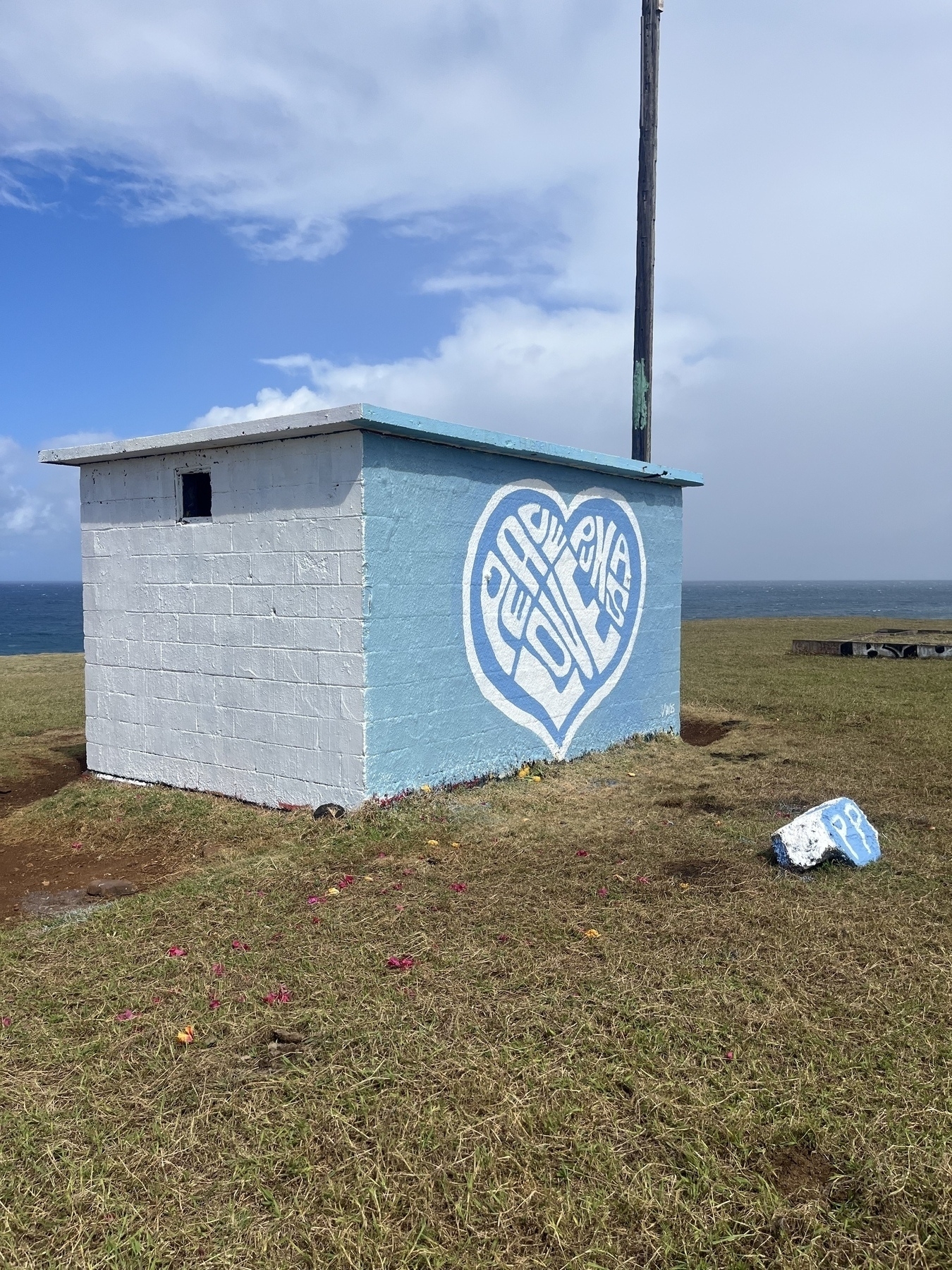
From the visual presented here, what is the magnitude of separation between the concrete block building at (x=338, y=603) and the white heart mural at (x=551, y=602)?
0.07 feet

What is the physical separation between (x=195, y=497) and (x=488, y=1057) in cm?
572

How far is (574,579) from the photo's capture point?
8.90 m

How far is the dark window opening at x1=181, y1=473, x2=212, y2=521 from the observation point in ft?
25.2

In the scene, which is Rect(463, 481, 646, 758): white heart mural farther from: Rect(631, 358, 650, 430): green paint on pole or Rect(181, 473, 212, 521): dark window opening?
Rect(181, 473, 212, 521): dark window opening

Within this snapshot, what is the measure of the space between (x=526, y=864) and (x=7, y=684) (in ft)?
47.2

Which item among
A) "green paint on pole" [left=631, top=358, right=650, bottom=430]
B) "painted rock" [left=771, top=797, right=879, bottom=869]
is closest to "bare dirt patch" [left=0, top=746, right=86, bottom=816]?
"painted rock" [left=771, top=797, right=879, bottom=869]

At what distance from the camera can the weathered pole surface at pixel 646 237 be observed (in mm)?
11008

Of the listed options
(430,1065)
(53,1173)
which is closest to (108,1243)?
(53,1173)

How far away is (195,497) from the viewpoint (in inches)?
305

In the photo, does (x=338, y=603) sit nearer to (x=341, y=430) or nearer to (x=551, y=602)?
(x=341, y=430)

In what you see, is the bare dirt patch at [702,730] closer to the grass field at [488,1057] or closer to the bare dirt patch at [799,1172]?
the grass field at [488,1057]

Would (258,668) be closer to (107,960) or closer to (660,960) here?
(107,960)

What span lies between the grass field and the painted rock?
0.11 metres

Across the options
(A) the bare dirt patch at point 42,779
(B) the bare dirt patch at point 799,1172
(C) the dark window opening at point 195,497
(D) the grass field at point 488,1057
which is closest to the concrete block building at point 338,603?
(C) the dark window opening at point 195,497
